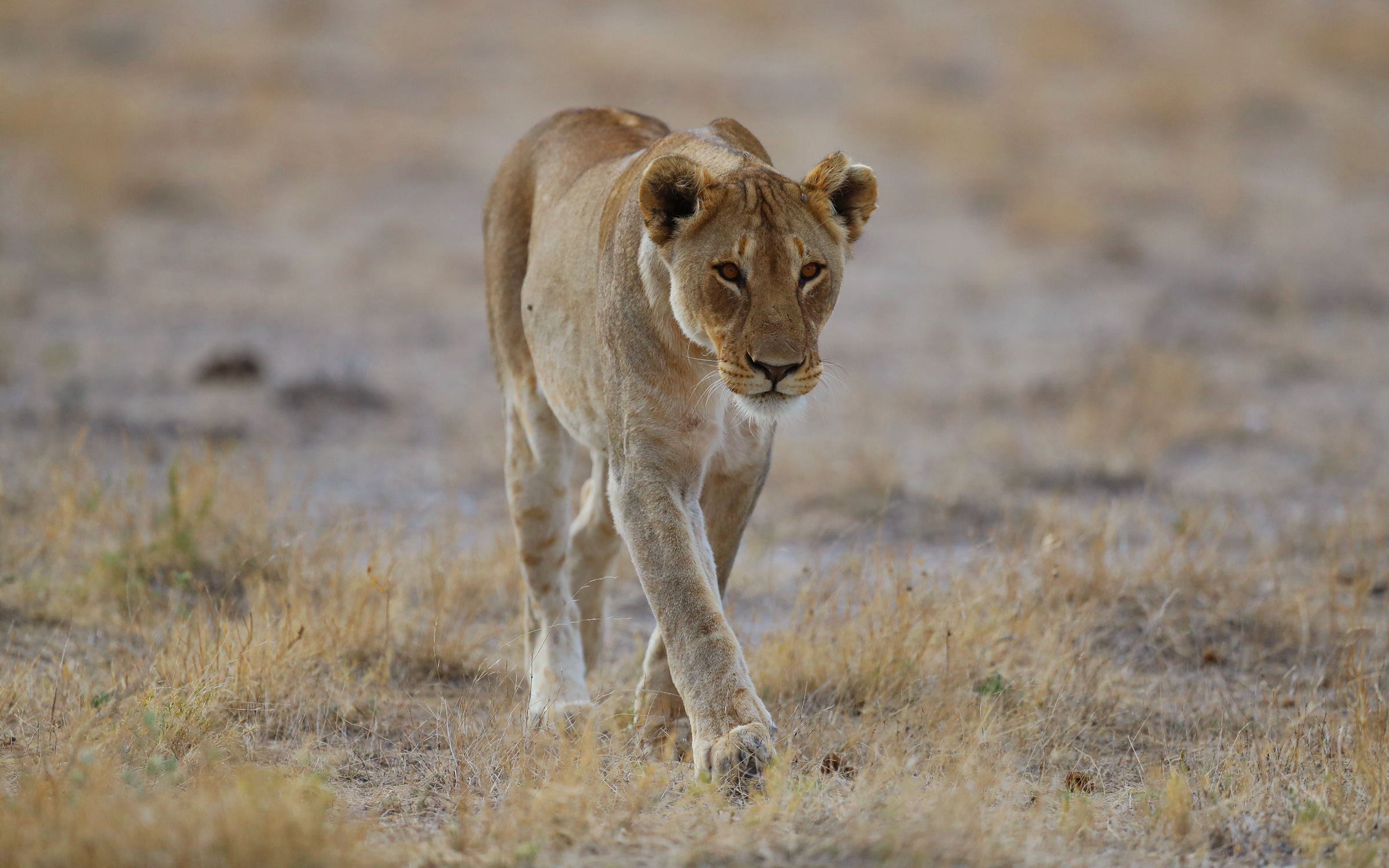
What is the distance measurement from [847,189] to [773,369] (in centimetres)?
68

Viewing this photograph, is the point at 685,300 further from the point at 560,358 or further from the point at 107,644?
the point at 107,644

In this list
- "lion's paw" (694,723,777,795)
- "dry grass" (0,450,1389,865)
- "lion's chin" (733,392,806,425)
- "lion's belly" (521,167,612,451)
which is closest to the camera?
"dry grass" (0,450,1389,865)

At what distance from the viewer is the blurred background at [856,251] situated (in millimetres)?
8383

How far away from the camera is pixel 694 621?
3586 mm

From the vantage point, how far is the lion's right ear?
11.7 ft

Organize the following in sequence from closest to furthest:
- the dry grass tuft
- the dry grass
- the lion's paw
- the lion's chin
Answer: the dry grass tuft, the dry grass, the lion's paw, the lion's chin

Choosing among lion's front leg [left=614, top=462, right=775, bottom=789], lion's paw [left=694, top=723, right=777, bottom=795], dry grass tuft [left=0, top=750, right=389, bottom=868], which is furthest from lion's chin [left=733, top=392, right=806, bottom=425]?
dry grass tuft [left=0, top=750, right=389, bottom=868]

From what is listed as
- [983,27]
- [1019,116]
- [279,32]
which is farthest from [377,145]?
[983,27]

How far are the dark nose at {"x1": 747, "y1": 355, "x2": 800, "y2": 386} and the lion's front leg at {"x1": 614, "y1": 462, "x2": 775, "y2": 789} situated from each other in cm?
51

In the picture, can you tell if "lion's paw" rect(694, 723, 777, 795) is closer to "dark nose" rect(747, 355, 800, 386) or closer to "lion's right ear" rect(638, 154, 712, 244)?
"dark nose" rect(747, 355, 800, 386)

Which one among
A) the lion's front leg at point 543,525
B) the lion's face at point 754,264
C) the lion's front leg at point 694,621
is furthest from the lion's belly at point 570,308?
the lion's face at point 754,264

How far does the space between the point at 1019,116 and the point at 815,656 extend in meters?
16.3

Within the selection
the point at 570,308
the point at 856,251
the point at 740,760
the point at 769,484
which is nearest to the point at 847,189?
the point at 570,308

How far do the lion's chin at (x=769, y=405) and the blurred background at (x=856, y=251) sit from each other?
10.9ft
